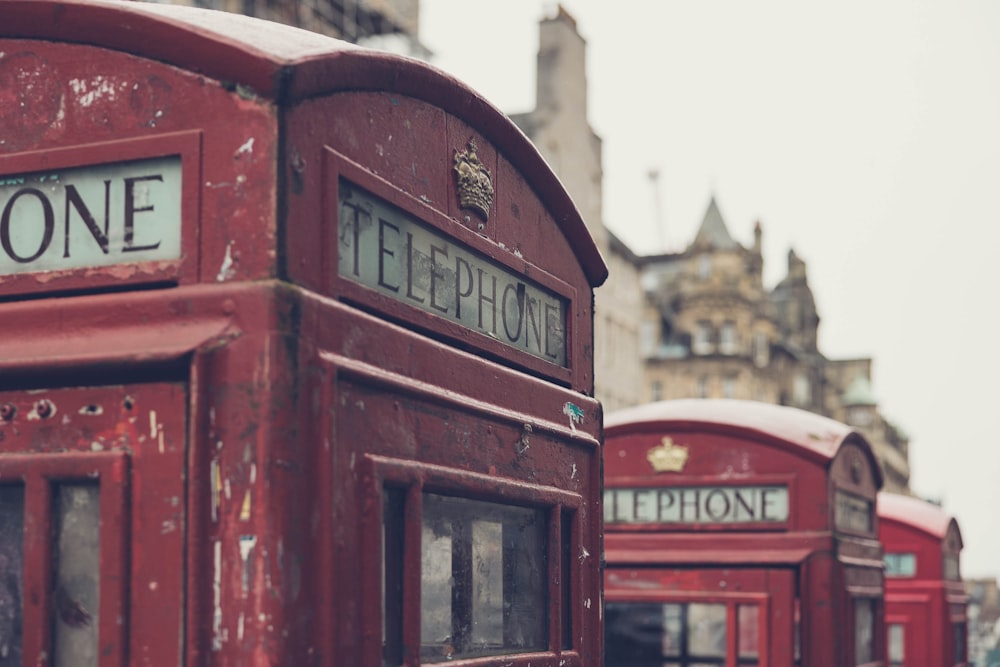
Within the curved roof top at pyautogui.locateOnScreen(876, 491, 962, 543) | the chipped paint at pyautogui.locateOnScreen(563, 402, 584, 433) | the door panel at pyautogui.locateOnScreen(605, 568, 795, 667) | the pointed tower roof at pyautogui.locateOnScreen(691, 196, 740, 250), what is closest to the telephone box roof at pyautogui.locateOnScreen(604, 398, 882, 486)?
the door panel at pyautogui.locateOnScreen(605, 568, 795, 667)

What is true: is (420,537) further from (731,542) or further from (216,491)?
(731,542)

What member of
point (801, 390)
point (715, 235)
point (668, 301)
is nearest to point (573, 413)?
point (668, 301)

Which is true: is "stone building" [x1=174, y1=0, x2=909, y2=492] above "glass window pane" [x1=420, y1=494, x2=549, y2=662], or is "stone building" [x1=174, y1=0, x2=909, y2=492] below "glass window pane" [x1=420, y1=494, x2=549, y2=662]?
above

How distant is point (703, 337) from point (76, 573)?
51765 mm

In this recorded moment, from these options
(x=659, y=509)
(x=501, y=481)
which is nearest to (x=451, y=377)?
(x=501, y=481)

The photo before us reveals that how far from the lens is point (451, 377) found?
2.85 meters

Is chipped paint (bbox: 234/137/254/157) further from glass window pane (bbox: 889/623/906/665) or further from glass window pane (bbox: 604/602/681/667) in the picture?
glass window pane (bbox: 889/623/906/665)

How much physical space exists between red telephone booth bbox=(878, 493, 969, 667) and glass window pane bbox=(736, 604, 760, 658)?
5.84 meters

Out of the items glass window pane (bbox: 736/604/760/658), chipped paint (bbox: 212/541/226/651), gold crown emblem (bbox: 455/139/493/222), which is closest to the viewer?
chipped paint (bbox: 212/541/226/651)

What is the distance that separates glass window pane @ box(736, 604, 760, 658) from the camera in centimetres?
673

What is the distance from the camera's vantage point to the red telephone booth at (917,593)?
1222 cm

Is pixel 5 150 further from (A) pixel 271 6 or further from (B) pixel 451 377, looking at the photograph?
(A) pixel 271 6

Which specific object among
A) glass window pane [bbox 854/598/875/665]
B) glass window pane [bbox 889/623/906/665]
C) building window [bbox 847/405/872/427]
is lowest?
glass window pane [bbox 889/623/906/665]

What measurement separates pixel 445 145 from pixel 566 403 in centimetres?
85
